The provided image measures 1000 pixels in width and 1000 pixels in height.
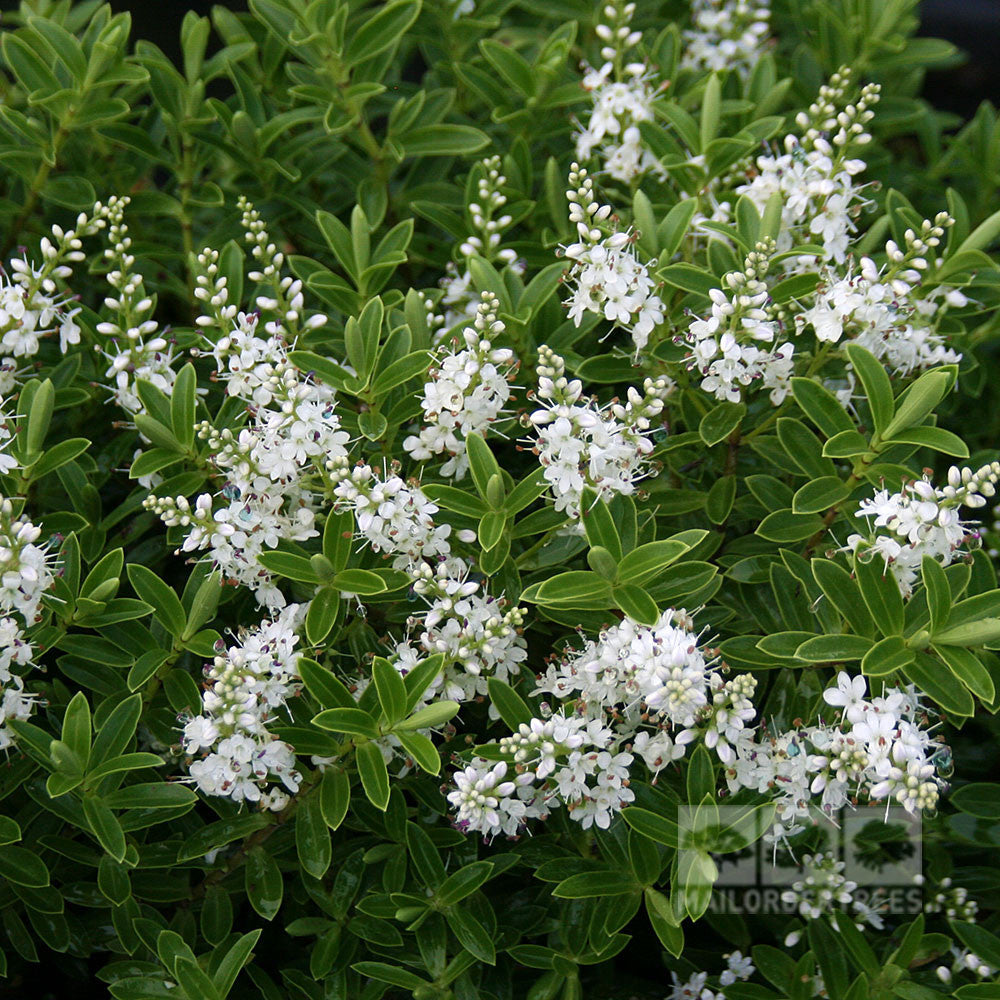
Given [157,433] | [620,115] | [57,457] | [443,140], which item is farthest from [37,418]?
[620,115]

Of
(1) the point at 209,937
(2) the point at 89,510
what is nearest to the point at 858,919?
(1) the point at 209,937

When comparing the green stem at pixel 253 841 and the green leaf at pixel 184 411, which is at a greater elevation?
the green leaf at pixel 184 411

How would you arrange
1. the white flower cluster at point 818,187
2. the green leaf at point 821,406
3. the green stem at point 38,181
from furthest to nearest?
the green stem at point 38,181 < the white flower cluster at point 818,187 < the green leaf at point 821,406

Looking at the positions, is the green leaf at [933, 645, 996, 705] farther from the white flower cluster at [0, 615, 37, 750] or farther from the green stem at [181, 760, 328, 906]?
the white flower cluster at [0, 615, 37, 750]

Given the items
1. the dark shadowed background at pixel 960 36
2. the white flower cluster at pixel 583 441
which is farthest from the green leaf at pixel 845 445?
the dark shadowed background at pixel 960 36

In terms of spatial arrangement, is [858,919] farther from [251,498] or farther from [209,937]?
[251,498]

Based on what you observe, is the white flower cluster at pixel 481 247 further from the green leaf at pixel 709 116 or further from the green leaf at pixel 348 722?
the green leaf at pixel 348 722

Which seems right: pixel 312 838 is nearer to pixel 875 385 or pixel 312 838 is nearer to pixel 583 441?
pixel 583 441

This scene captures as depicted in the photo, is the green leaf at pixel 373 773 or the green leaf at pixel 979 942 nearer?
the green leaf at pixel 373 773
